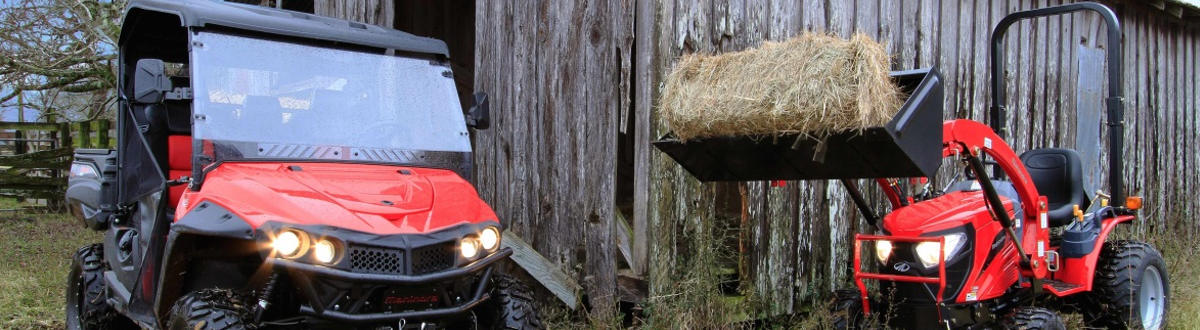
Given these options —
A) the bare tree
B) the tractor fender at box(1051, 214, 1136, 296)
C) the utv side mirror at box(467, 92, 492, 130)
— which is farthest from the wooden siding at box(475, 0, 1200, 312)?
the bare tree


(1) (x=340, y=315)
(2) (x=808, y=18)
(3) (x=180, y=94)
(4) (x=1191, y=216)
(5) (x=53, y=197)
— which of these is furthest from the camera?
(5) (x=53, y=197)

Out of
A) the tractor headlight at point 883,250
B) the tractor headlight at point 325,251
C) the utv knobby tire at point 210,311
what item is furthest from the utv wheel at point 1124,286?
the utv knobby tire at point 210,311

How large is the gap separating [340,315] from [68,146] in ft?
49.7

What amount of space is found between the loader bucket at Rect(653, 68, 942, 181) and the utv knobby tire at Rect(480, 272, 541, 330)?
1.05 m

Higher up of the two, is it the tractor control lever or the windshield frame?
the windshield frame

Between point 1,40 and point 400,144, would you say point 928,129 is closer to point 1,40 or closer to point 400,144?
point 400,144

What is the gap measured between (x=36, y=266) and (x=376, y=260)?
6.79 m

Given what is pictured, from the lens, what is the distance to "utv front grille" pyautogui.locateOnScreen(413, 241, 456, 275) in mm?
3697

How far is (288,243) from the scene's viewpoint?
3543mm

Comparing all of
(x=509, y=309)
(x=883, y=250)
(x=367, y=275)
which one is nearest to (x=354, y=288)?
(x=367, y=275)

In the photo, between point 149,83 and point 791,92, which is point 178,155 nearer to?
point 149,83

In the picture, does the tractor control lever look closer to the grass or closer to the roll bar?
the roll bar

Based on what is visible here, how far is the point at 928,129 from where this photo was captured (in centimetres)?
404

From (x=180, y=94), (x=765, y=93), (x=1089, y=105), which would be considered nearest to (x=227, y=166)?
(x=180, y=94)
